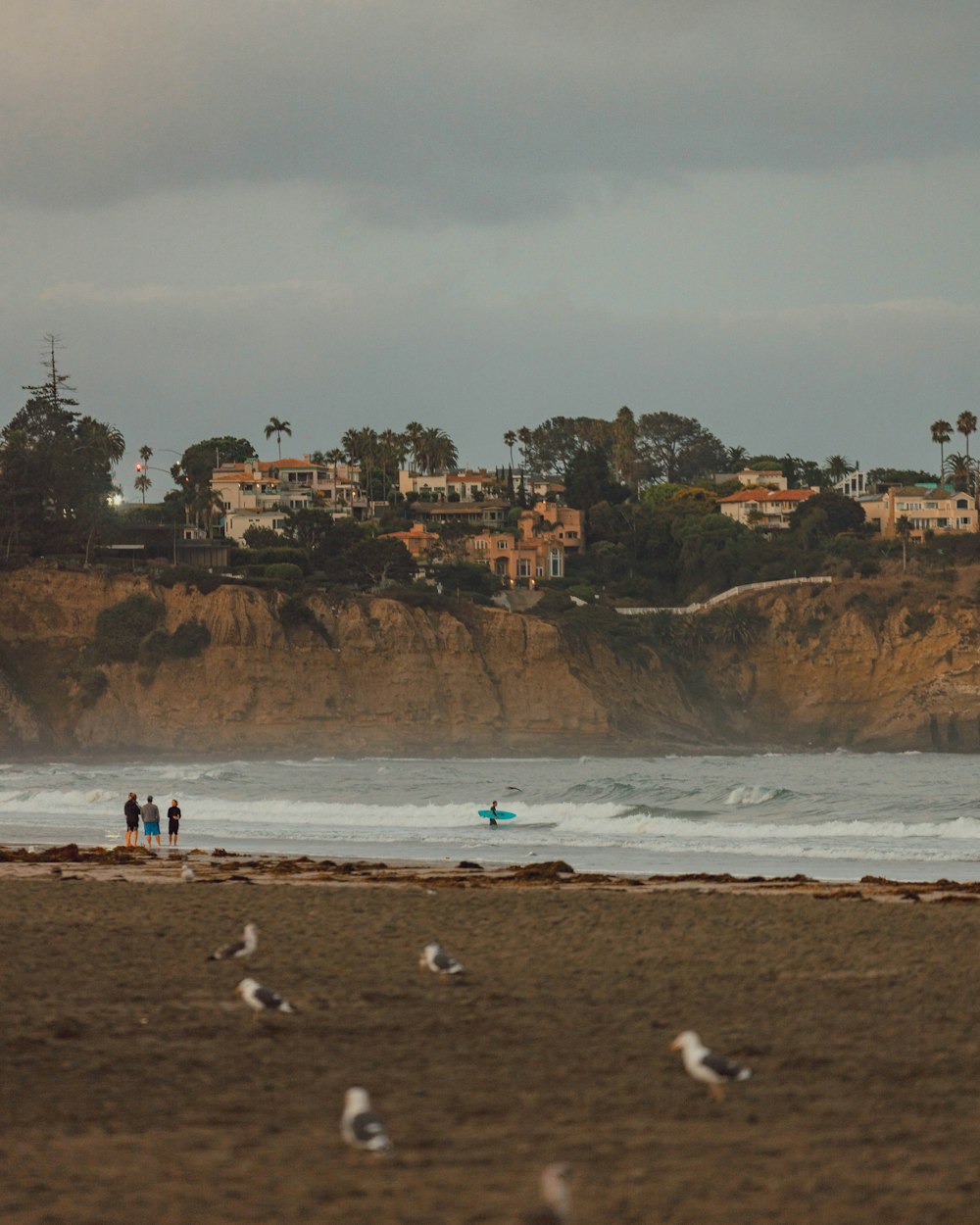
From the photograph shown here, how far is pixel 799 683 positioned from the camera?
9056 centimetres

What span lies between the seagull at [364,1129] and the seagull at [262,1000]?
3556mm

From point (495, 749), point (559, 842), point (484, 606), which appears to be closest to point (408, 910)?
point (559, 842)

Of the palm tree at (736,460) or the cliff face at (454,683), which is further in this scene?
the palm tree at (736,460)

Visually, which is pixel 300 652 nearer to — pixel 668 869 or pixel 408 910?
pixel 668 869

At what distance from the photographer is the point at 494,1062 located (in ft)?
34.9

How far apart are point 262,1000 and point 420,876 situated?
12162 millimetres

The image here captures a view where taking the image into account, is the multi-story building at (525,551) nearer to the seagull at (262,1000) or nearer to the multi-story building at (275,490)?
the multi-story building at (275,490)

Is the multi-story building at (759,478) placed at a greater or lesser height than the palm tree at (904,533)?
greater

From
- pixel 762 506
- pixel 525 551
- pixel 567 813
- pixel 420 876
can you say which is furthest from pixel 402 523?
pixel 420 876

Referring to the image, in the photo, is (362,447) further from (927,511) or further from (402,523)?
(927,511)

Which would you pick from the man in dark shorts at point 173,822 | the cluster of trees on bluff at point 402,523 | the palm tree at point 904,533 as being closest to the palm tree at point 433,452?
the cluster of trees on bluff at point 402,523

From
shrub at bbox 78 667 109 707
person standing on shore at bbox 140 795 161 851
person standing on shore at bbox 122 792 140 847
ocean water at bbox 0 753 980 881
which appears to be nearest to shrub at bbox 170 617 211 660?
shrub at bbox 78 667 109 707

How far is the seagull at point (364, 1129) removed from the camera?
8.29 meters

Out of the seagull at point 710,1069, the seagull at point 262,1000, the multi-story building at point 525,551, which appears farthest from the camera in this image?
the multi-story building at point 525,551
